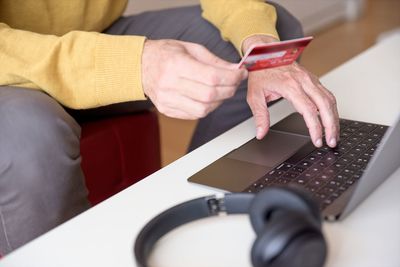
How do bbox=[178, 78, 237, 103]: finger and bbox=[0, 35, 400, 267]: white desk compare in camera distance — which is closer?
bbox=[0, 35, 400, 267]: white desk

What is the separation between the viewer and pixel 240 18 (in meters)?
1.08

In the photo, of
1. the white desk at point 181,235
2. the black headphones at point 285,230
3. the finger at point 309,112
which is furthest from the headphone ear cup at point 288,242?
the finger at point 309,112

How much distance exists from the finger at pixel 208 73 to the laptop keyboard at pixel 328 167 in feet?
0.41

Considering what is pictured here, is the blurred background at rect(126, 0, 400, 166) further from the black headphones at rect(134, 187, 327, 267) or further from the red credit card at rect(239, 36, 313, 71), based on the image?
the black headphones at rect(134, 187, 327, 267)

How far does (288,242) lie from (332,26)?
310cm

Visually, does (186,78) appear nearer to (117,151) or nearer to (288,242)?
(288,242)

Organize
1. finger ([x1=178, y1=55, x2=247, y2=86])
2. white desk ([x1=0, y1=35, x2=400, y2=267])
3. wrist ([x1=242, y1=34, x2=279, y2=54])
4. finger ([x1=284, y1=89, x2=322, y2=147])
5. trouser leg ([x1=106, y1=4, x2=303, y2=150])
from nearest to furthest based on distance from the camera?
white desk ([x1=0, y1=35, x2=400, y2=267]), finger ([x1=178, y1=55, x2=247, y2=86]), finger ([x1=284, y1=89, x2=322, y2=147]), wrist ([x1=242, y1=34, x2=279, y2=54]), trouser leg ([x1=106, y1=4, x2=303, y2=150])

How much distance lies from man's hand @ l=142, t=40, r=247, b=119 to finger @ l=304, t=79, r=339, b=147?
0.53 ft

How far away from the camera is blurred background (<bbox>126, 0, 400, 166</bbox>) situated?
2223 mm

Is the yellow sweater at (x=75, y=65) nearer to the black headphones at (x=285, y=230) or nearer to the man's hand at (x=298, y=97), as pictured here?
the man's hand at (x=298, y=97)

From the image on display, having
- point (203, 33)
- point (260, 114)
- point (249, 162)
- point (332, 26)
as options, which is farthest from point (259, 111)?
point (332, 26)

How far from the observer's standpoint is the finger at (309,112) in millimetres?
806

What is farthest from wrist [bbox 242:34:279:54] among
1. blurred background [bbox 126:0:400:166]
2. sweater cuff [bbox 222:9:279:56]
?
blurred background [bbox 126:0:400:166]

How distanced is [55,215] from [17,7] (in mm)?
417
